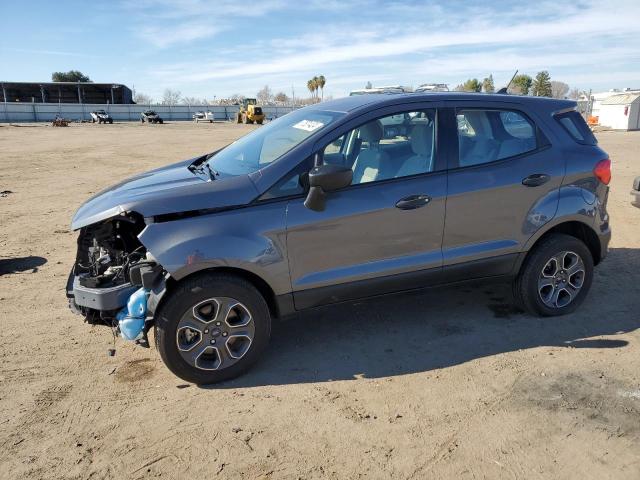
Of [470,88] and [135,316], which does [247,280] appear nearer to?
[135,316]

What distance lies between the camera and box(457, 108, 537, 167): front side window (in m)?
4.20

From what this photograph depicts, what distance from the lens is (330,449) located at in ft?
9.87

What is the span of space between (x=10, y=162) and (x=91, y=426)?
57.9 ft

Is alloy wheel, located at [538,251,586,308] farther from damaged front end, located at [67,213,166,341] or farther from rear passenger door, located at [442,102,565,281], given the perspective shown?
damaged front end, located at [67,213,166,341]

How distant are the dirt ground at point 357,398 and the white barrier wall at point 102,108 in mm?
54745

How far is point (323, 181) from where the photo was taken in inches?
139

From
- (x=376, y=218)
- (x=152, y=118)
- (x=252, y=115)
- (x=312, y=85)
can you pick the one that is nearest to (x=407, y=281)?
(x=376, y=218)

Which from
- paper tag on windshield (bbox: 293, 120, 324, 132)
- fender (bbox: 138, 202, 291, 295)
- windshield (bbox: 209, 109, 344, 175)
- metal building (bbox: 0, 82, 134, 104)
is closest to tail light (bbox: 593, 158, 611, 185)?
windshield (bbox: 209, 109, 344, 175)

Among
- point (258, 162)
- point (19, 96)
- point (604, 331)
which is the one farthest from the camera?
point (19, 96)

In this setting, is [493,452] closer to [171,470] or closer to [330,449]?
[330,449]

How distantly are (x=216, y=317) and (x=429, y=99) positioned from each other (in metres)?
2.35

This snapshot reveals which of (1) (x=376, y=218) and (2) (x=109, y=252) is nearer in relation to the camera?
(1) (x=376, y=218)

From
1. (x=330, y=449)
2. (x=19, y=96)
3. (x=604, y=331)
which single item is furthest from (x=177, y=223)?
(x=19, y=96)

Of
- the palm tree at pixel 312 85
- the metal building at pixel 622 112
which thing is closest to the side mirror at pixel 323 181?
the metal building at pixel 622 112
